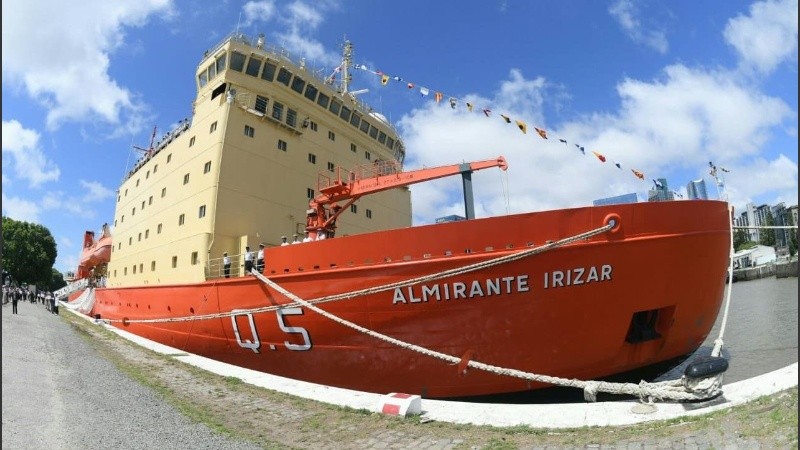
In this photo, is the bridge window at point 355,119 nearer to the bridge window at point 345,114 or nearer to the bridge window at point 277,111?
the bridge window at point 345,114

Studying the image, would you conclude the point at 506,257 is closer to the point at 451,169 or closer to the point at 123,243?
the point at 451,169

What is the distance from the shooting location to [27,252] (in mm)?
48094

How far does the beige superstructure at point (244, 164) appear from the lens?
479 inches

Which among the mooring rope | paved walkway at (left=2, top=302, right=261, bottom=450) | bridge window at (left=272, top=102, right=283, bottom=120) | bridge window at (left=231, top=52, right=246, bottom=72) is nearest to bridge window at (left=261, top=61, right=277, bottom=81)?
bridge window at (left=231, top=52, right=246, bottom=72)

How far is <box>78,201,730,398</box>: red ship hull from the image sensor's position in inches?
261

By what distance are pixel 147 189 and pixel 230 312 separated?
32.2 feet

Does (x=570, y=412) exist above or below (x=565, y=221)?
below

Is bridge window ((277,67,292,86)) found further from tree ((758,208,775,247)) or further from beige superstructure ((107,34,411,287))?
tree ((758,208,775,247))

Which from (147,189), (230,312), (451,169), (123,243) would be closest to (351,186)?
(451,169)

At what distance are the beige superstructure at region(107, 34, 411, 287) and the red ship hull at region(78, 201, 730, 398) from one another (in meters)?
5.01

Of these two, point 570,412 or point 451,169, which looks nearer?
point 570,412

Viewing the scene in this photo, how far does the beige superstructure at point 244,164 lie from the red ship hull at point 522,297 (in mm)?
5010

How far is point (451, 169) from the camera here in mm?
9445

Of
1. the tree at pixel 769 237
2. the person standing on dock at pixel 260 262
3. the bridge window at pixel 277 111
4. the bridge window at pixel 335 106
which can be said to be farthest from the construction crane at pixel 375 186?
the tree at pixel 769 237
